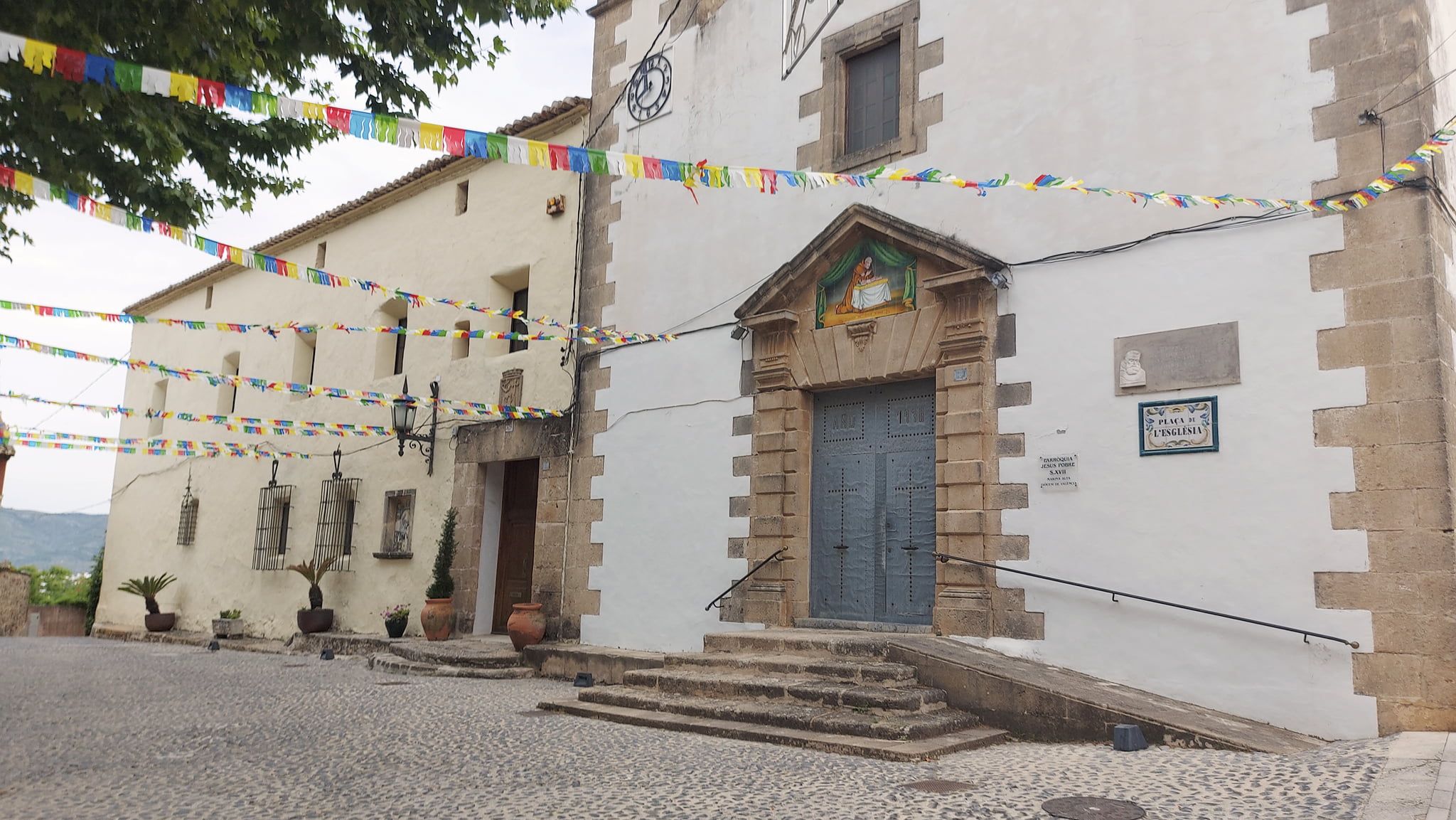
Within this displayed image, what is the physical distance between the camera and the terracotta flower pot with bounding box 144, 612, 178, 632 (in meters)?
15.3

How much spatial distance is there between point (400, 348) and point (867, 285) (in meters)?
7.33

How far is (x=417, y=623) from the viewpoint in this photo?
11.4 m

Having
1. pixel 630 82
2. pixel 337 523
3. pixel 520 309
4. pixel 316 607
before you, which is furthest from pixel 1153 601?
pixel 337 523

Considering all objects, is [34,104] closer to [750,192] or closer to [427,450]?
[750,192]

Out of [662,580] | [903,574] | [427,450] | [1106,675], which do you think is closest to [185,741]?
[662,580]

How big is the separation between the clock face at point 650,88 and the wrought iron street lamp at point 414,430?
3896mm

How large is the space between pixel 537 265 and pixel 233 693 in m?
5.05

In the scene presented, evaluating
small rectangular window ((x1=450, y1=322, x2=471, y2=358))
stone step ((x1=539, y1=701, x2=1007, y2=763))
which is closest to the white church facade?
stone step ((x1=539, y1=701, x2=1007, y2=763))

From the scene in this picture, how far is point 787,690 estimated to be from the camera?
6.32 meters

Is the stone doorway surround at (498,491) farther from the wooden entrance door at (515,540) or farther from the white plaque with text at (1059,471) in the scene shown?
the white plaque with text at (1059,471)

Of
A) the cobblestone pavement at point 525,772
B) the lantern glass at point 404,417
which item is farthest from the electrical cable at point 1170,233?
the lantern glass at point 404,417

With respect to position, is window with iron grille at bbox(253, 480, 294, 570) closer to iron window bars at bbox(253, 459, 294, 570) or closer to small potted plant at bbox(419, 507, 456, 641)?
iron window bars at bbox(253, 459, 294, 570)

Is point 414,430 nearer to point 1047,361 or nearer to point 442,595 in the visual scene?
point 442,595

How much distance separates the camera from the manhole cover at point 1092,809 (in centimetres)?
401
